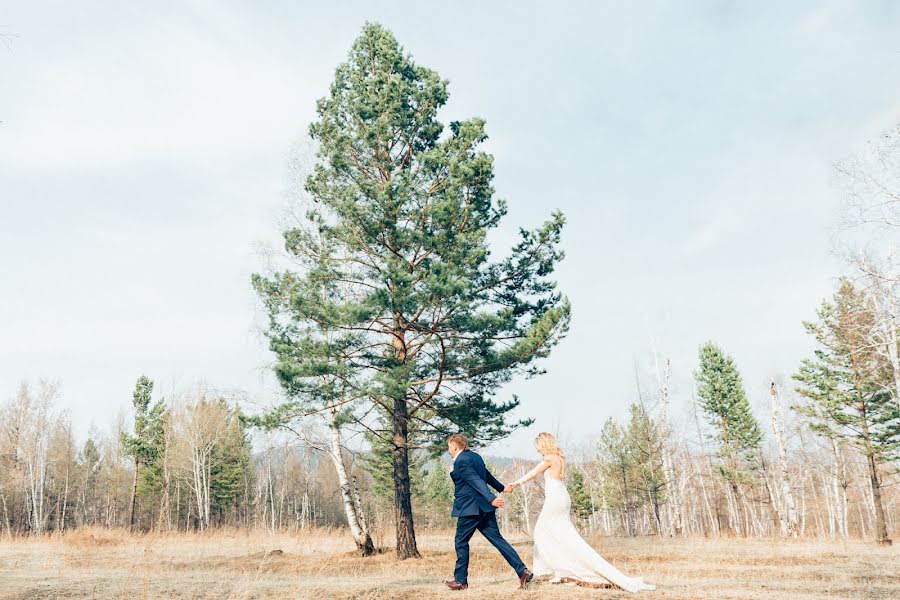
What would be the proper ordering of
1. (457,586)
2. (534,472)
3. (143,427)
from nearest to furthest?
(457,586) < (534,472) < (143,427)

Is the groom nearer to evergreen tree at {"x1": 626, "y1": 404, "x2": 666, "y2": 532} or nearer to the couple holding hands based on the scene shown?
the couple holding hands

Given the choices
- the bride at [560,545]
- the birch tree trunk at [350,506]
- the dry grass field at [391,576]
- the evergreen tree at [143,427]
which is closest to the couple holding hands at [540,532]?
the bride at [560,545]

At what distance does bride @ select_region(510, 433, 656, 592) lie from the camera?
764cm

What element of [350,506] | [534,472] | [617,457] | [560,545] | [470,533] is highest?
[534,472]

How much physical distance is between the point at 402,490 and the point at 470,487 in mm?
7723

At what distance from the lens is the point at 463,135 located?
1563 cm

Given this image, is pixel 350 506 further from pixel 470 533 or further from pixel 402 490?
pixel 470 533

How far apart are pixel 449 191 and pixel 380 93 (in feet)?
12.5

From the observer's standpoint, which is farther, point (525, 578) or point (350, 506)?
point (350, 506)

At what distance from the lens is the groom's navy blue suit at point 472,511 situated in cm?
790

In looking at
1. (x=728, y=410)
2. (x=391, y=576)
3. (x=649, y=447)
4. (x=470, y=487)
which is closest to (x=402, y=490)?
(x=391, y=576)

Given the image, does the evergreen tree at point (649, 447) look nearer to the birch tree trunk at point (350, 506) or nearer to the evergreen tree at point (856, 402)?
the evergreen tree at point (856, 402)

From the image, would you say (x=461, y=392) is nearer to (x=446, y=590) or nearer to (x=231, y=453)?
(x=446, y=590)

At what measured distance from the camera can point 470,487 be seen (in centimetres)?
803
